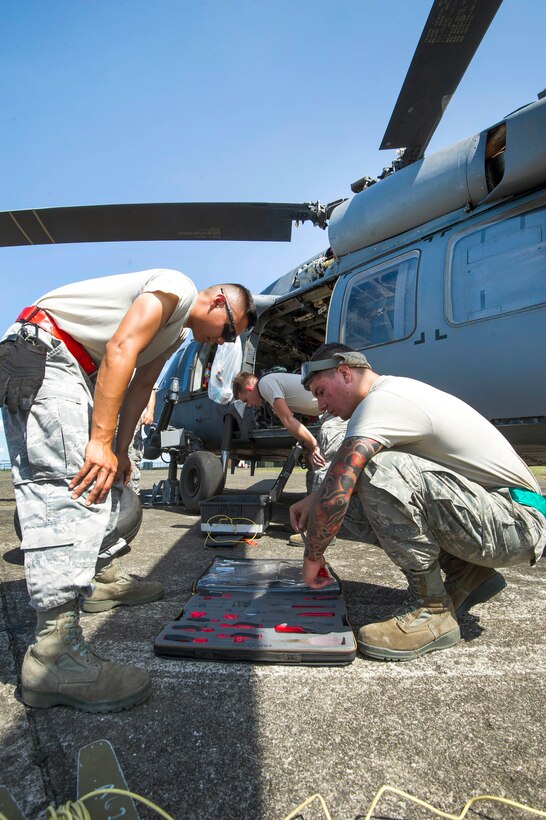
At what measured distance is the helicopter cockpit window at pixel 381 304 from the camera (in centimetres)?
378

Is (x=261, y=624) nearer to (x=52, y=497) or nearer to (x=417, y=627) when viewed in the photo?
(x=417, y=627)

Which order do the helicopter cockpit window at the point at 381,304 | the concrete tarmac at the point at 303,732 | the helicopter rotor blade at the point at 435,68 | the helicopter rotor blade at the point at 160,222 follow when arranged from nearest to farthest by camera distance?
the concrete tarmac at the point at 303,732
the helicopter rotor blade at the point at 435,68
the helicopter cockpit window at the point at 381,304
the helicopter rotor blade at the point at 160,222

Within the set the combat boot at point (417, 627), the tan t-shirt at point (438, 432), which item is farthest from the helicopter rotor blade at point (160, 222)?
the combat boot at point (417, 627)

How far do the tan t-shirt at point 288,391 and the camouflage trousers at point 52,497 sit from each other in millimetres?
2579

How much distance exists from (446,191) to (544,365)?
1603mm

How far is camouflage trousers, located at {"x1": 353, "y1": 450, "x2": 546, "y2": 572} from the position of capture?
1.75 meters

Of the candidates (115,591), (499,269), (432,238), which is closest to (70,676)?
(115,591)

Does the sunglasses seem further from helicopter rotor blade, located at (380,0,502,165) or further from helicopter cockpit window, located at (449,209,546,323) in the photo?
helicopter rotor blade, located at (380,0,502,165)

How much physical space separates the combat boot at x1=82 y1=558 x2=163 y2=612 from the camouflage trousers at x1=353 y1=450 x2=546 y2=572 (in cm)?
120

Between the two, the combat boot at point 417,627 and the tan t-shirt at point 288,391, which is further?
the tan t-shirt at point 288,391

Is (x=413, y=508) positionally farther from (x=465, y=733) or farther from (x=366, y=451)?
(x=465, y=733)

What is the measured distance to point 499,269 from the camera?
3238 millimetres

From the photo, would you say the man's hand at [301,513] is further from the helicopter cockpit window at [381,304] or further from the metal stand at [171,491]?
the metal stand at [171,491]

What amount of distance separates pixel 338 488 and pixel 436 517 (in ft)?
1.34
